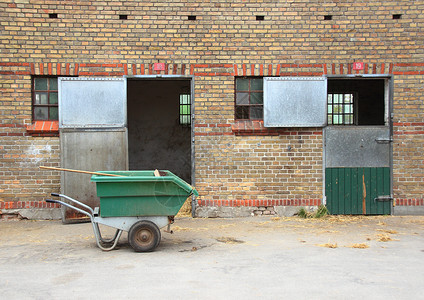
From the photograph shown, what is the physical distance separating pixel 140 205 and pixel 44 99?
443 centimetres

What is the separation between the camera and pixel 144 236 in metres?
5.82

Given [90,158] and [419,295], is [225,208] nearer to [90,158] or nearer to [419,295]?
[90,158]

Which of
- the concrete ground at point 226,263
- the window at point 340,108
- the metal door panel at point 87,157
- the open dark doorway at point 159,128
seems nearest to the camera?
the concrete ground at point 226,263

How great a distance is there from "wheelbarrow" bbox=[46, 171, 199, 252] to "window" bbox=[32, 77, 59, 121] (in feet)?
11.7

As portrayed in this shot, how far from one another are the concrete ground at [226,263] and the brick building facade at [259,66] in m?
1.15

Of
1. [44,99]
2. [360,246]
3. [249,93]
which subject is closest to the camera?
[360,246]

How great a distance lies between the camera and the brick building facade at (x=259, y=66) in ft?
27.9

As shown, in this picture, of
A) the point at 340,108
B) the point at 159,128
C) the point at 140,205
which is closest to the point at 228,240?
the point at 140,205

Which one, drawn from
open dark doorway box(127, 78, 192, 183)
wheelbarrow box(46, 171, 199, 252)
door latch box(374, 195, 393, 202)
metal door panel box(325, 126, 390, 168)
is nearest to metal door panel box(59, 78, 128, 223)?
wheelbarrow box(46, 171, 199, 252)

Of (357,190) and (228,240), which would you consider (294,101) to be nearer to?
(357,190)

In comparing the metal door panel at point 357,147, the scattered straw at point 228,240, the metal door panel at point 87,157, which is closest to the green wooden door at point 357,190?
the metal door panel at point 357,147

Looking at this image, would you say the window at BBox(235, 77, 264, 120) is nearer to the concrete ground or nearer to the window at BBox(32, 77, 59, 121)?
the concrete ground

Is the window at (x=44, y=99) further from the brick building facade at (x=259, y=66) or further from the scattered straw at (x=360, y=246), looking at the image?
the scattered straw at (x=360, y=246)

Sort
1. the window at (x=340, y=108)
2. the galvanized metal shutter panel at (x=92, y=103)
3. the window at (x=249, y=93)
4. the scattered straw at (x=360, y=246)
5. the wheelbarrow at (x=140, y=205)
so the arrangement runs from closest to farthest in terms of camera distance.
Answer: the wheelbarrow at (x=140, y=205) < the scattered straw at (x=360, y=246) < the galvanized metal shutter panel at (x=92, y=103) < the window at (x=249, y=93) < the window at (x=340, y=108)
